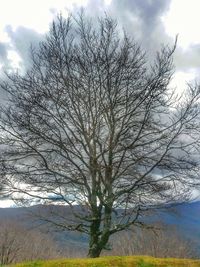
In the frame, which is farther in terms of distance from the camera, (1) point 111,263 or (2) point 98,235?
(2) point 98,235

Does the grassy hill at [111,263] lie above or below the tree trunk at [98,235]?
below

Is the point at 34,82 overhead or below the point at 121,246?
below

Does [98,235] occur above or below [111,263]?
above

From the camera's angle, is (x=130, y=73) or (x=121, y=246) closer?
(x=130, y=73)

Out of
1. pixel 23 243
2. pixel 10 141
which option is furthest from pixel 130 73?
pixel 23 243

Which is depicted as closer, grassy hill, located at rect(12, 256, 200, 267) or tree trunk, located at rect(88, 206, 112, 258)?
grassy hill, located at rect(12, 256, 200, 267)

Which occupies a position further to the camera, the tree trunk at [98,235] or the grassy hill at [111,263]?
the tree trunk at [98,235]

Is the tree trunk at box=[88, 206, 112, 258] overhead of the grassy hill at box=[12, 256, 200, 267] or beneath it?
overhead

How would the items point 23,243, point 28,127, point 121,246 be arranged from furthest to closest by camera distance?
point 23,243
point 121,246
point 28,127

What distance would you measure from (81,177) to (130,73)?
5.04 metres

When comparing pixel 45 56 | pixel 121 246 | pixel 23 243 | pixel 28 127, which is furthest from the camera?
pixel 23 243

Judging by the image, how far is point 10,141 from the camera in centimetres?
2075

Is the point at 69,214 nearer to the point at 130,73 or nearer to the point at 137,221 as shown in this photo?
the point at 137,221

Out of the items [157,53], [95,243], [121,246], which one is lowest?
[95,243]
